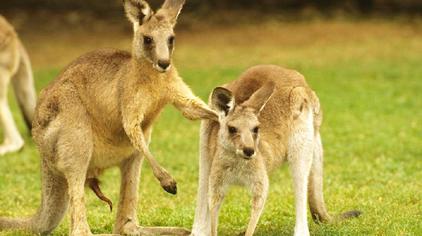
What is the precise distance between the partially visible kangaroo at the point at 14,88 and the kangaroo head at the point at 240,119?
181 inches

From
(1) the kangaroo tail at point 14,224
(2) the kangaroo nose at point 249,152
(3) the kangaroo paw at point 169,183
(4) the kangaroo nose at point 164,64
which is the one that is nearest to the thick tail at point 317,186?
(2) the kangaroo nose at point 249,152

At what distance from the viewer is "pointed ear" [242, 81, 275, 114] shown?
611 centimetres

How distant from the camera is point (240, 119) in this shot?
19.5 feet

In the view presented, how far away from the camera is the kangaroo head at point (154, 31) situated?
20.1ft

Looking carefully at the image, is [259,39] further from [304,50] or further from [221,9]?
[221,9]

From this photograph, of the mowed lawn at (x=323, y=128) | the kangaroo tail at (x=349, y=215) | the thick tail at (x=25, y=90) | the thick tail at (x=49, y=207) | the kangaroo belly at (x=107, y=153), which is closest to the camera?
the kangaroo belly at (x=107, y=153)

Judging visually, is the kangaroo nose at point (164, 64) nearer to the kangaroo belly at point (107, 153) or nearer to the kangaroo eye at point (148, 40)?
the kangaroo eye at point (148, 40)

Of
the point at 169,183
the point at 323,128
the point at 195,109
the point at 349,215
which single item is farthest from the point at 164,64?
the point at 323,128

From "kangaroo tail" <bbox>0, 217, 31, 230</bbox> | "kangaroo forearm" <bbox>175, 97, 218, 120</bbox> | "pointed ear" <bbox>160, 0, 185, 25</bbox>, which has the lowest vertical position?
"kangaroo tail" <bbox>0, 217, 31, 230</bbox>

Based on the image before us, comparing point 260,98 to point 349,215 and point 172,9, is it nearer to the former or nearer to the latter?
point 172,9

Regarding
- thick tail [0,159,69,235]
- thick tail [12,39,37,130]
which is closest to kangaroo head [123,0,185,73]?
thick tail [0,159,69,235]

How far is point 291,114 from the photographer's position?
21.0 feet

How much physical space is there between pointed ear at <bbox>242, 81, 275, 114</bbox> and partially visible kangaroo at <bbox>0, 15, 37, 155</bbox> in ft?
15.1

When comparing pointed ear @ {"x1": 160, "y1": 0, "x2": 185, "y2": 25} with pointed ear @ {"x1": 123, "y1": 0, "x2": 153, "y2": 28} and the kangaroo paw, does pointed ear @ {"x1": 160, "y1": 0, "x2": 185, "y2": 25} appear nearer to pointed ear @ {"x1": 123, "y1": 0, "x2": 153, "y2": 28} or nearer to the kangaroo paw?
pointed ear @ {"x1": 123, "y1": 0, "x2": 153, "y2": 28}
